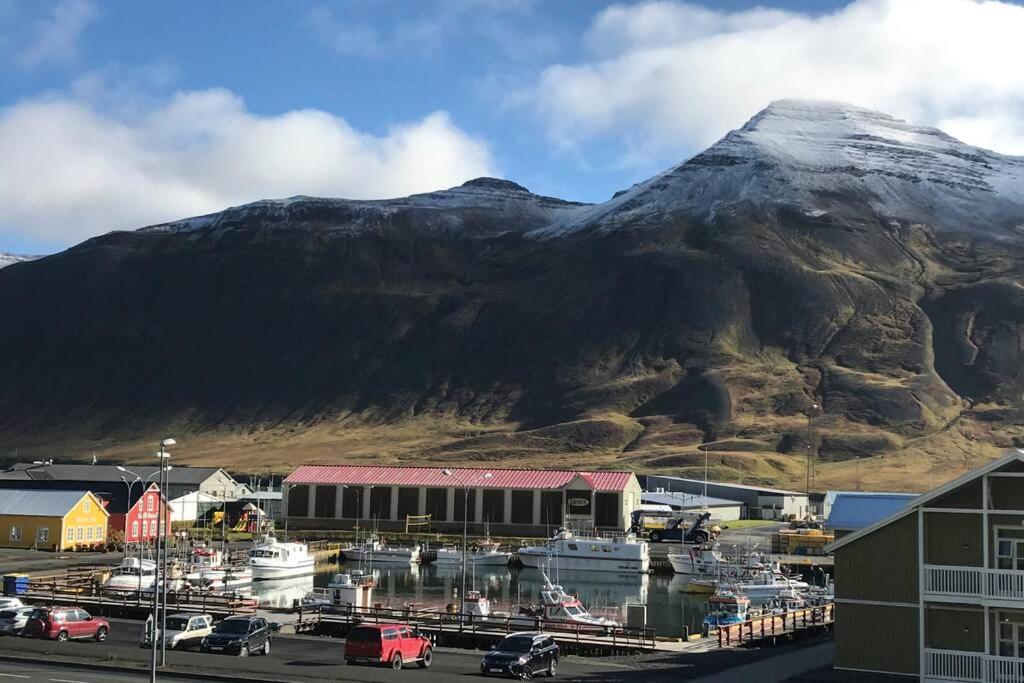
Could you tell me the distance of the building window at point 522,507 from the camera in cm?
11719

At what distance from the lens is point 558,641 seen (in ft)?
157

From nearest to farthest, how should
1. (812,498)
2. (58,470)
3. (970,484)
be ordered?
1. (970,484)
2. (58,470)
3. (812,498)

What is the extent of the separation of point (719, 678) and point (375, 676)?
38.1 ft

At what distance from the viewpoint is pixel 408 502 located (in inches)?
4697

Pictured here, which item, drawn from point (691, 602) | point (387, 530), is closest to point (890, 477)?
point (387, 530)

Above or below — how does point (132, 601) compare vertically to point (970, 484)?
below

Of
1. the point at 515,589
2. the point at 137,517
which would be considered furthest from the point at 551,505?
the point at 137,517

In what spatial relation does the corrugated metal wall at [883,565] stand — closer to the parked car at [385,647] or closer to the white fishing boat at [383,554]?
the parked car at [385,647]

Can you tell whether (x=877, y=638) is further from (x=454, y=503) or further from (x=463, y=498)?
(x=454, y=503)

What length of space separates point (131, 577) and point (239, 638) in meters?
32.1

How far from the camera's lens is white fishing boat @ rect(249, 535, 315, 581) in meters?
86.4

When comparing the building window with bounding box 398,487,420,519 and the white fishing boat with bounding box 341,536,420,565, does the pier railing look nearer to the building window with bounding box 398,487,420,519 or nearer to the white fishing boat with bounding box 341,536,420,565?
the white fishing boat with bounding box 341,536,420,565

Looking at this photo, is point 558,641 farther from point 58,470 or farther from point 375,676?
point 58,470

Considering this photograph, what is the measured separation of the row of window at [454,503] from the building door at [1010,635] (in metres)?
79.6
